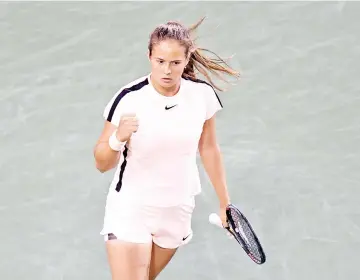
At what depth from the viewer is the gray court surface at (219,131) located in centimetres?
623

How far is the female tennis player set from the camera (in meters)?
4.66

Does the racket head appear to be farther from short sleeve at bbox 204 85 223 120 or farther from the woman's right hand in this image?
the woman's right hand

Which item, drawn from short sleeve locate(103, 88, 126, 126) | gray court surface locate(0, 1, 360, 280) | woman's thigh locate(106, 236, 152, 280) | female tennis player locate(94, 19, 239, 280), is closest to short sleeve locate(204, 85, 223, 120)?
female tennis player locate(94, 19, 239, 280)

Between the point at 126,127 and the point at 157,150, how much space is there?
0.29m

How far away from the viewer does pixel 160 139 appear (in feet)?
15.4

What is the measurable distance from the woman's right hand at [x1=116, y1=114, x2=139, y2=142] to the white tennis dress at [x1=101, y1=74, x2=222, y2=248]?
17 cm

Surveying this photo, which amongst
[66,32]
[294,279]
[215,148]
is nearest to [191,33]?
[215,148]

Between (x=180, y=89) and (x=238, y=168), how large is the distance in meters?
2.18

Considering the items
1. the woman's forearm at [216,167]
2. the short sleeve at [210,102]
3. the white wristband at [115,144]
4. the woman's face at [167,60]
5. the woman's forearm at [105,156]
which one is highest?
the woman's face at [167,60]

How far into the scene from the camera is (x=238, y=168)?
6938mm

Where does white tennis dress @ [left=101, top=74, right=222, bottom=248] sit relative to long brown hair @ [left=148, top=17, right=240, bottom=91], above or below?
below

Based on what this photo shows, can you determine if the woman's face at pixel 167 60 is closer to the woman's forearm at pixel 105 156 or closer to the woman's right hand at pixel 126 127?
the woman's right hand at pixel 126 127

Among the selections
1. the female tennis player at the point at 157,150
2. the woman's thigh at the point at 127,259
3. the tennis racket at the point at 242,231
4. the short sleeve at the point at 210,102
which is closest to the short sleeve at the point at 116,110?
the female tennis player at the point at 157,150

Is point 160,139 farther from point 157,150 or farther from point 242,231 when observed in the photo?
point 242,231
